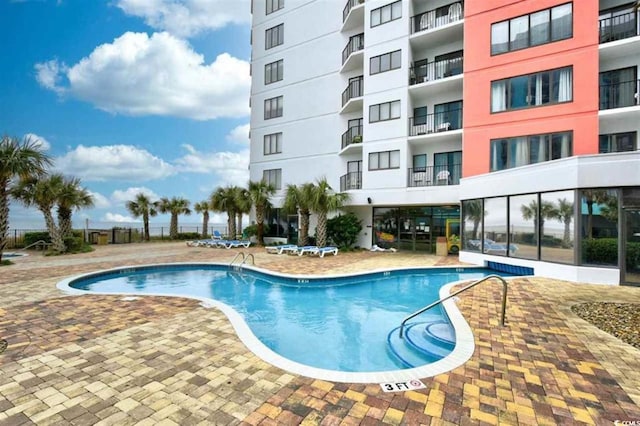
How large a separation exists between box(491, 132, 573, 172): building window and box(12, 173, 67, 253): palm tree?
21094 mm

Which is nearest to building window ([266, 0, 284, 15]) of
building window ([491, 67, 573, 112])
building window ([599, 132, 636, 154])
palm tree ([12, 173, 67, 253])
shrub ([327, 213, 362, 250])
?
shrub ([327, 213, 362, 250])

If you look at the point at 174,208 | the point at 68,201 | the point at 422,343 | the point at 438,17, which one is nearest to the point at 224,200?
the point at 174,208

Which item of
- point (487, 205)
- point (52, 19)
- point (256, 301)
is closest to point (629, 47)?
point (487, 205)

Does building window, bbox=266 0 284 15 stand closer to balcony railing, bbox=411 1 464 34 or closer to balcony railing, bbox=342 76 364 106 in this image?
balcony railing, bbox=342 76 364 106

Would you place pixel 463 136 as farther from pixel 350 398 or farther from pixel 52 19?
pixel 52 19

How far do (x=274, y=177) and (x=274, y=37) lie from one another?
419 inches

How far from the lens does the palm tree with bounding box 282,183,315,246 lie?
17297 millimetres

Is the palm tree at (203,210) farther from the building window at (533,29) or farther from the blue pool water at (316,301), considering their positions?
the building window at (533,29)

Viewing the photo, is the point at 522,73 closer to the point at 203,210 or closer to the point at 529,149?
the point at 529,149

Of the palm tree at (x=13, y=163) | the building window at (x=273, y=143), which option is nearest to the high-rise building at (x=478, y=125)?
the building window at (x=273, y=143)

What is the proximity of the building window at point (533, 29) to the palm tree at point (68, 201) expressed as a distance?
72.4 ft

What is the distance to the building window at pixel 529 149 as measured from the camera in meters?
12.7

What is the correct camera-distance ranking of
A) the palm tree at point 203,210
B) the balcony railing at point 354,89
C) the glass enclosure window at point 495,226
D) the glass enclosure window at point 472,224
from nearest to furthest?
the glass enclosure window at point 495,226
the glass enclosure window at point 472,224
the balcony railing at point 354,89
the palm tree at point 203,210

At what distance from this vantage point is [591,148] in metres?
12.2
